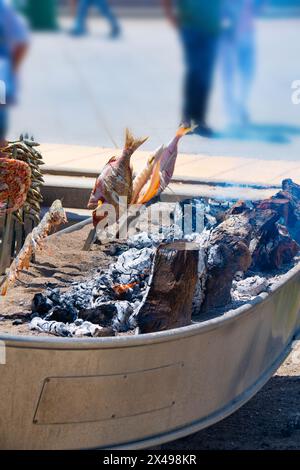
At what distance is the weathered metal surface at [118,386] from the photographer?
244cm

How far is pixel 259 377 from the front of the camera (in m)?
3.30

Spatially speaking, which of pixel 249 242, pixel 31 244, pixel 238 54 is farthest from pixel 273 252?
pixel 238 54

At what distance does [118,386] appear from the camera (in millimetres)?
2547

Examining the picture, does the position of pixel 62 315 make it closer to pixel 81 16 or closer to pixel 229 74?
pixel 229 74

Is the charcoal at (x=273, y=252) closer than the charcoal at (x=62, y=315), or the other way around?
the charcoal at (x=62, y=315)

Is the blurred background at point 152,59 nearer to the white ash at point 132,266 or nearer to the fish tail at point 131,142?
the white ash at point 132,266

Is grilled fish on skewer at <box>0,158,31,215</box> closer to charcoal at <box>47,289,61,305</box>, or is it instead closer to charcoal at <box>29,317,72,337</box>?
charcoal at <box>47,289,61,305</box>

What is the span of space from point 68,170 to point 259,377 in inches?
129

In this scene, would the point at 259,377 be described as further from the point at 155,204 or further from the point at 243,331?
the point at 155,204

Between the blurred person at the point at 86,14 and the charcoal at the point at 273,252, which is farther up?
the blurred person at the point at 86,14

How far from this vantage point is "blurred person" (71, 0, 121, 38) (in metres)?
1.06

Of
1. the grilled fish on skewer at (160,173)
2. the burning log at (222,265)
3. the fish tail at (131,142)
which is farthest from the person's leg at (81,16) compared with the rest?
the grilled fish on skewer at (160,173)

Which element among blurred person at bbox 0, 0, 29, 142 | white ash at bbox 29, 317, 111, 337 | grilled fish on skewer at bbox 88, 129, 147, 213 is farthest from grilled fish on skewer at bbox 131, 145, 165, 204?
blurred person at bbox 0, 0, 29, 142

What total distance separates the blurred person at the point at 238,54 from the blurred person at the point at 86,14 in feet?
0.48
